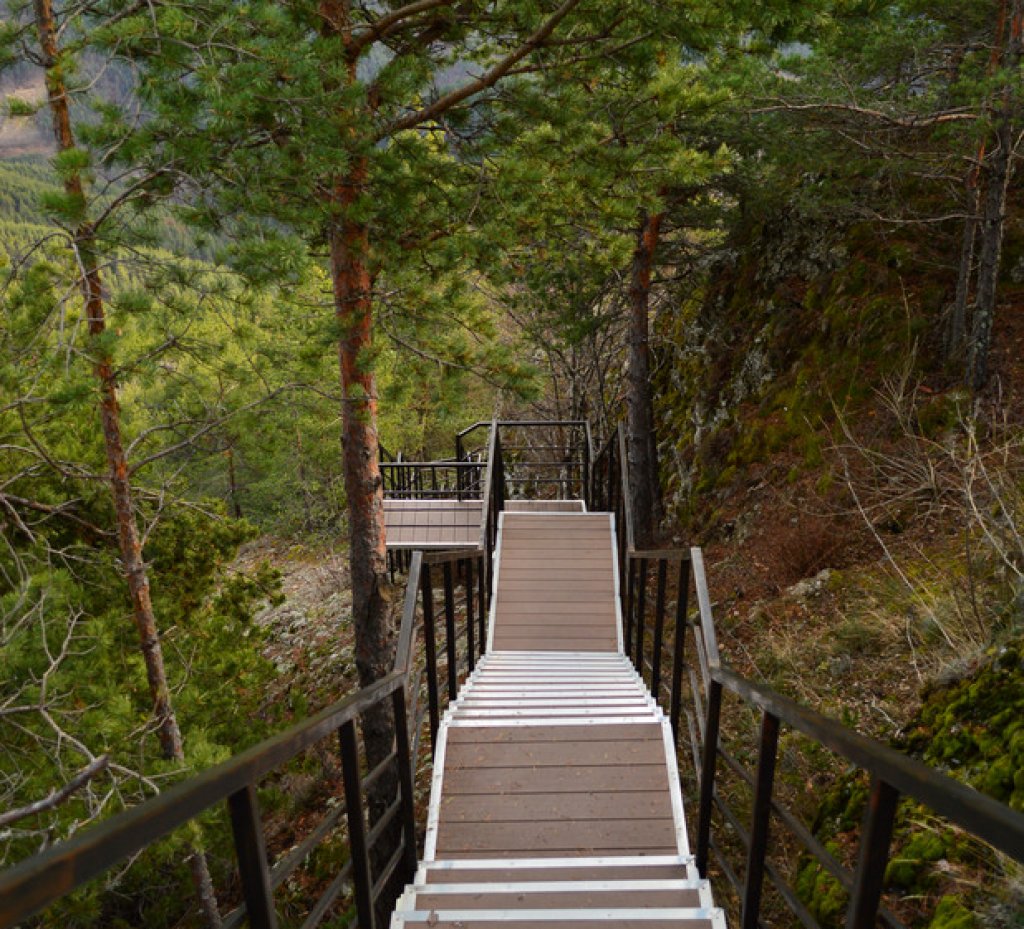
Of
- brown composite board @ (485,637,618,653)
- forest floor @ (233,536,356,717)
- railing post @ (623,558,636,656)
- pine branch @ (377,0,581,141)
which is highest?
pine branch @ (377,0,581,141)

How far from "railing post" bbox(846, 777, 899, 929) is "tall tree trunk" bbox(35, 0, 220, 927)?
12.3 ft

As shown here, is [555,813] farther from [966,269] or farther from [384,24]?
[966,269]

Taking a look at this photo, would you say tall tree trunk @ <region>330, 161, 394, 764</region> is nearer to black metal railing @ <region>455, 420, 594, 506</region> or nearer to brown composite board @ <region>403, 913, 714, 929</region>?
brown composite board @ <region>403, 913, 714, 929</region>

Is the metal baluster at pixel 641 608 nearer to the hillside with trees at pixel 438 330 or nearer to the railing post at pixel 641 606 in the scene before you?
the railing post at pixel 641 606

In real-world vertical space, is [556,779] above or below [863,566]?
below

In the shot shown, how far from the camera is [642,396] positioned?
33.2ft

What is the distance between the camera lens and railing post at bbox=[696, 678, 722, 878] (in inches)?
99.4

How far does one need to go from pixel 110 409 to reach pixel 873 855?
15.7ft

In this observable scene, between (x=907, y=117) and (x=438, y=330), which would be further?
(x=907, y=117)

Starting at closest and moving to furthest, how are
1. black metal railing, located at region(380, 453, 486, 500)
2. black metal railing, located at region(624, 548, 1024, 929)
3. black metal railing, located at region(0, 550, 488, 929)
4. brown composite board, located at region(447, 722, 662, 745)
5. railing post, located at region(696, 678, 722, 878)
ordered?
black metal railing, located at region(0, 550, 488, 929), black metal railing, located at region(624, 548, 1024, 929), railing post, located at region(696, 678, 722, 878), brown composite board, located at region(447, 722, 662, 745), black metal railing, located at region(380, 453, 486, 500)

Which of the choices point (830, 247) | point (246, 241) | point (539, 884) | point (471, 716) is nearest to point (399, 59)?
point (246, 241)

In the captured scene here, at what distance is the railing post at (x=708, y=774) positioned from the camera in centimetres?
253

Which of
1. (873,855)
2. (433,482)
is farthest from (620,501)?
(873,855)

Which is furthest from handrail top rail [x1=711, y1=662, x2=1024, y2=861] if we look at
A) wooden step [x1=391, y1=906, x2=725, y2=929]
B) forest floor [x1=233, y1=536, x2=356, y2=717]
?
forest floor [x1=233, y1=536, x2=356, y2=717]
